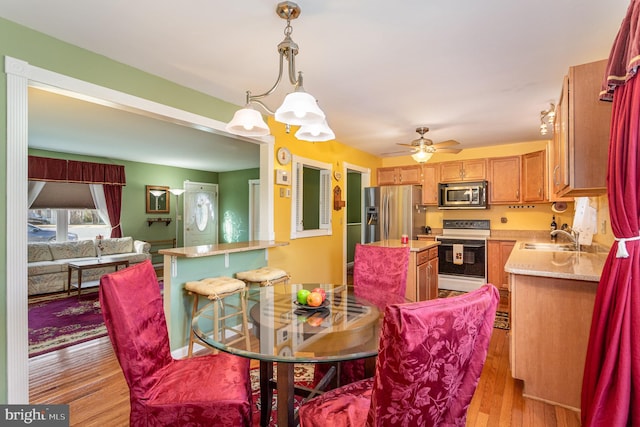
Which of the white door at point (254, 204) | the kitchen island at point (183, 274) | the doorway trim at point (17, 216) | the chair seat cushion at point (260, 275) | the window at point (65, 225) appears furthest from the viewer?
the white door at point (254, 204)

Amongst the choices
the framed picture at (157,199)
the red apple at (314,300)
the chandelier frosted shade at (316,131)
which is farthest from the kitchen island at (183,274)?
the framed picture at (157,199)

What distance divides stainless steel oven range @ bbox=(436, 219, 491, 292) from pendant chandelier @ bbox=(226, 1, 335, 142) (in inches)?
147

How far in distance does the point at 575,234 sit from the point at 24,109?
4759mm

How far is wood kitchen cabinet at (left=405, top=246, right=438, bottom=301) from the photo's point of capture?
11.5 ft

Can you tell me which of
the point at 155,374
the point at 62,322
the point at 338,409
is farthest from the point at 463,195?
the point at 62,322

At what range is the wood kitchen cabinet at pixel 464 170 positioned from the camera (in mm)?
5074

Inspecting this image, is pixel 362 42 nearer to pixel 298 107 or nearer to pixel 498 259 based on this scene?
pixel 298 107

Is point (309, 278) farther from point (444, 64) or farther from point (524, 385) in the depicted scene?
point (444, 64)

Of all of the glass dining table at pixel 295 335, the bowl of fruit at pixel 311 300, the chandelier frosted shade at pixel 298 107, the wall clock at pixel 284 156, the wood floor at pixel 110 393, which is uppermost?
the wall clock at pixel 284 156

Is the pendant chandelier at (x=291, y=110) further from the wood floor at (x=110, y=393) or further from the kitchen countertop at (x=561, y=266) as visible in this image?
the wood floor at (x=110, y=393)

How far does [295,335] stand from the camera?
4.76 feet

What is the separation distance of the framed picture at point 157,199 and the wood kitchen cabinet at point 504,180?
6633 mm

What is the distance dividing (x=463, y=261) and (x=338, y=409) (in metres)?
4.18

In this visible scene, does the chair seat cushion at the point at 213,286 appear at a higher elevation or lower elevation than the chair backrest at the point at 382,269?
lower
